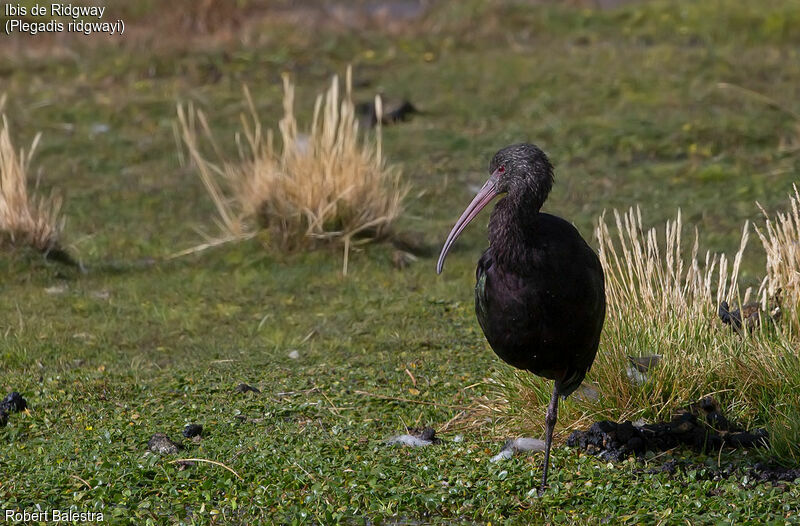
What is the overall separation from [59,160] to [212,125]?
1.85m

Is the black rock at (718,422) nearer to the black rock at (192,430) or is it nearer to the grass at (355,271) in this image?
the grass at (355,271)

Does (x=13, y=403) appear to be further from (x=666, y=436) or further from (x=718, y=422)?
(x=718, y=422)

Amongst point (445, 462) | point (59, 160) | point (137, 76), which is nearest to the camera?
point (445, 462)

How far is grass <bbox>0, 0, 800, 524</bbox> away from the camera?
5.67m

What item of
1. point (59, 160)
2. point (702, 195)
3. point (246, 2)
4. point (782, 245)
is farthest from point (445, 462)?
point (246, 2)

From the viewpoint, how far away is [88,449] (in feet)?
20.3

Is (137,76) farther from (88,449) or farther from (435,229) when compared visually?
(88,449)

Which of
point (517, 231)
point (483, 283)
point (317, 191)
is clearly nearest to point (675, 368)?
point (483, 283)

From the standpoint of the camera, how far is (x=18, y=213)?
386 inches

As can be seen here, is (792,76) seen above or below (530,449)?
above

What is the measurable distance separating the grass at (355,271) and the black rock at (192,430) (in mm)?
65

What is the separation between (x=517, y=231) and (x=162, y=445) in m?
2.25

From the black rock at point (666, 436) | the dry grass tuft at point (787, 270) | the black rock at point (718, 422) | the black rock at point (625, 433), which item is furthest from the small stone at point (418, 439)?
the dry grass tuft at point (787, 270)

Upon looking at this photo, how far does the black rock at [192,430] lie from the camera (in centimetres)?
643
